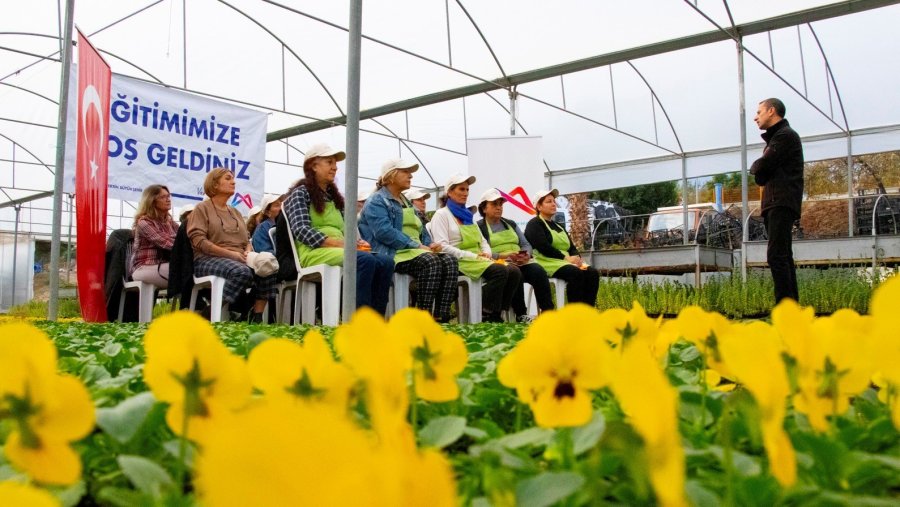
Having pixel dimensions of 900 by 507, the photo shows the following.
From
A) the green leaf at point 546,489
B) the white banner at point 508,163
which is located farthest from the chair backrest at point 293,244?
the green leaf at point 546,489

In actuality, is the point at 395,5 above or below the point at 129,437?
above

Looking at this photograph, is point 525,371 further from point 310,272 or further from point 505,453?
point 310,272

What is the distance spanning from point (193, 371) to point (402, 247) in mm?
4154

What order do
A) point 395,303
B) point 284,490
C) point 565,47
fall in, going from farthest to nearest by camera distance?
Result: point 565,47 → point 395,303 → point 284,490

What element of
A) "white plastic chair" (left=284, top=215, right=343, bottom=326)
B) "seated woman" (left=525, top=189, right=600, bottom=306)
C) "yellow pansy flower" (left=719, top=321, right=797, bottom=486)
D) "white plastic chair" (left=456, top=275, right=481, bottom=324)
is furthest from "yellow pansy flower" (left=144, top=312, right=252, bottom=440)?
"seated woman" (left=525, top=189, right=600, bottom=306)

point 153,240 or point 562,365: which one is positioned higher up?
point 153,240

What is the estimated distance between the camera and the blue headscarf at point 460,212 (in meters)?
5.19

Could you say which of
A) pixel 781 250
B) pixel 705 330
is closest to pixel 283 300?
pixel 781 250

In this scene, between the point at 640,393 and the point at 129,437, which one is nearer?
the point at 640,393

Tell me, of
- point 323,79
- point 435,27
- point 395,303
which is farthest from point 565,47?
point 395,303

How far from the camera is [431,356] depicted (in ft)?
1.54

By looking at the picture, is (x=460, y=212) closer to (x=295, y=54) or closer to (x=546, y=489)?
(x=546, y=489)

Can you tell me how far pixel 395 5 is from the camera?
8.77 m

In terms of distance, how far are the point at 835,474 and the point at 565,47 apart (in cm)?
883
